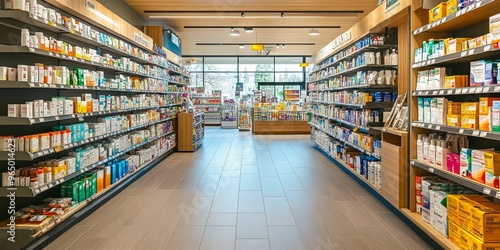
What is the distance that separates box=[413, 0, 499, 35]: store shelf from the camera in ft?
9.17

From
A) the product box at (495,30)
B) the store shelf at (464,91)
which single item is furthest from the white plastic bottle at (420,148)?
the product box at (495,30)

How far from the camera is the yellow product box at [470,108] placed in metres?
2.84

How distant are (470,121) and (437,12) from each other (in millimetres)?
1243

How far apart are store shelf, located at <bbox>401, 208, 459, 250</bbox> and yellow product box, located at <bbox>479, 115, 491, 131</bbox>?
106cm

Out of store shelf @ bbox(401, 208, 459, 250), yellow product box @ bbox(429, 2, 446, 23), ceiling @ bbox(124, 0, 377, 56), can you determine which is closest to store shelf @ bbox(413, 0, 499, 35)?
yellow product box @ bbox(429, 2, 446, 23)

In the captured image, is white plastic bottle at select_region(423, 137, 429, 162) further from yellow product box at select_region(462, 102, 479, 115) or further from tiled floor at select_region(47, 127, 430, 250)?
tiled floor at select_region(47, 127, 430, 250)

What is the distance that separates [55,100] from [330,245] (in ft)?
11.0

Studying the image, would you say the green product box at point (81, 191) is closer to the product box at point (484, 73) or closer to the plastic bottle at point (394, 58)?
the product box at point (484, 73)

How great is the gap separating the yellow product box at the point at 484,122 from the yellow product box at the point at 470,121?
67 millimetres

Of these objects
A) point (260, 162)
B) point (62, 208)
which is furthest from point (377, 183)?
point (62, 208)

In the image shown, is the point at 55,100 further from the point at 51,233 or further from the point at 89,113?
the point at 51,233

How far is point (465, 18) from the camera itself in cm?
324

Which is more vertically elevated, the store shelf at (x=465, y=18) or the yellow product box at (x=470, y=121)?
the store shelf at (x=465, y=18)

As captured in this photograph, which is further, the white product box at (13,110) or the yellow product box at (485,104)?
the white product box at (13,110)
